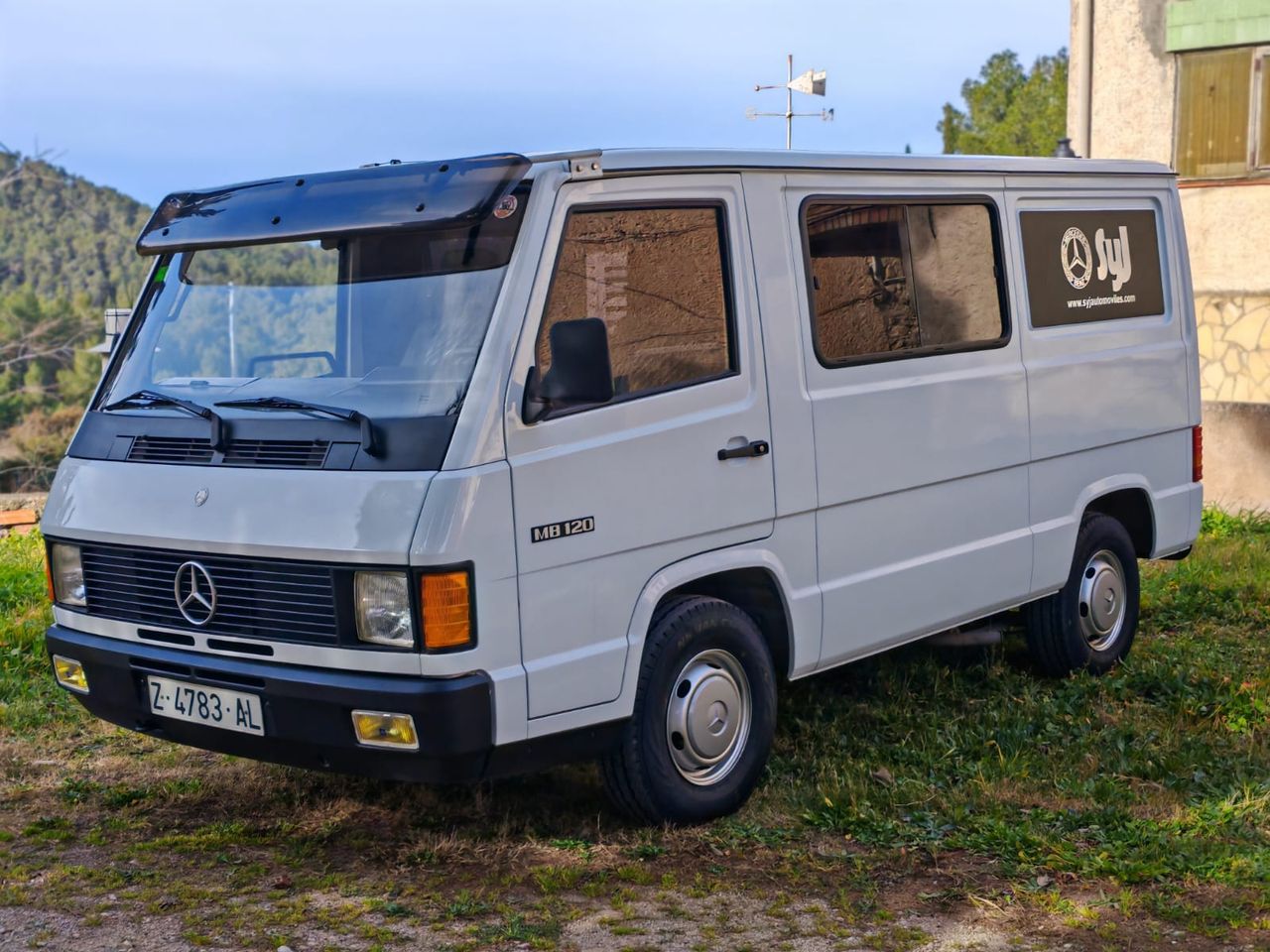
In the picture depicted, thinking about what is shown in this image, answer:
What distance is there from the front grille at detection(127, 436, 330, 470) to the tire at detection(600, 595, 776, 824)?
127 cm

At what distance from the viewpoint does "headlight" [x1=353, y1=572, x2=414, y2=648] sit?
14.4 ft

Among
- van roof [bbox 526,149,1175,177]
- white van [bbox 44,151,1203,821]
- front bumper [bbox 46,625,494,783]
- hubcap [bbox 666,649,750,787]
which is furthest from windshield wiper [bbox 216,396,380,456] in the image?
hubcap [bbox 666,649,750,787]

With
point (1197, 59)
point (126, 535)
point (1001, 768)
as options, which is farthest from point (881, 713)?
point (1197, 59)

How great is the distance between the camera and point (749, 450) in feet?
17.2

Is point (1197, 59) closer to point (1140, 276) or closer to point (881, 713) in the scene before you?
point (1140, 276)

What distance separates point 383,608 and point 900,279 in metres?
2.69

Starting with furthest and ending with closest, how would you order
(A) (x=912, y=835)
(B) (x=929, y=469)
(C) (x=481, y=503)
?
(B) (x=929, y=469) < (A) (x=912, y=835) < (C) (x=481, y=503)

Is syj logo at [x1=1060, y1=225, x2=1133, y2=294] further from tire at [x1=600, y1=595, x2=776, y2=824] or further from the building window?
the building window

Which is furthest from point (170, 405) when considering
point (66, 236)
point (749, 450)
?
point (66, 236)

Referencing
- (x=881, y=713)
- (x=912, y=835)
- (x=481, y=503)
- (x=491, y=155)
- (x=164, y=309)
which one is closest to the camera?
(x=481, y=503)

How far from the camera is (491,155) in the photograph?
4734 mm

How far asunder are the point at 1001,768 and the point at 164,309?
3557mm

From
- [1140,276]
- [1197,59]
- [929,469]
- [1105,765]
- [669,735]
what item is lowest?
[1105,765]

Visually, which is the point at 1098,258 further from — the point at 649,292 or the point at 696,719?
the point at 696,719
